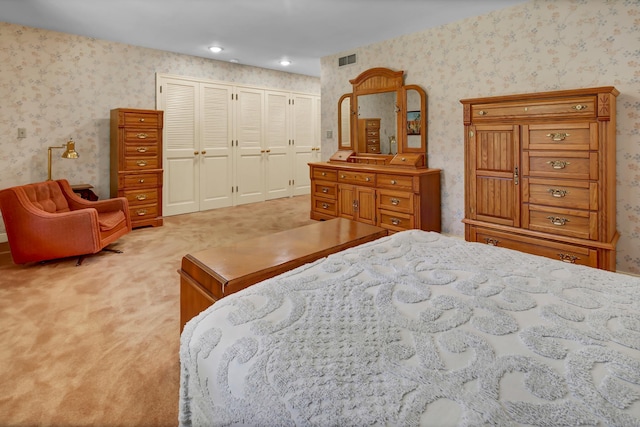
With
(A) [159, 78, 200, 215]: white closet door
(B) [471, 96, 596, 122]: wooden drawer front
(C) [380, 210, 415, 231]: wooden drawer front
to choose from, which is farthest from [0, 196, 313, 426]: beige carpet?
(B) [471, 96, 596, 122]: wooden drawer front

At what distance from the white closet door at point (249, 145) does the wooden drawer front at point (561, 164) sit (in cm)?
474

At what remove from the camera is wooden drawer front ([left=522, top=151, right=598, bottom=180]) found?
2.85 meters

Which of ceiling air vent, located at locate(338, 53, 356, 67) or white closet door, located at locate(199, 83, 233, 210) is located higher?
ceiling air vent, located at locate(338, 53, 356, 67)

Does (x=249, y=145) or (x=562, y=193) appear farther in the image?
(x=249, y=145)

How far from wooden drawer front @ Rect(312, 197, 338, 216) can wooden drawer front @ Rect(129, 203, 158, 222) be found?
7.33ft

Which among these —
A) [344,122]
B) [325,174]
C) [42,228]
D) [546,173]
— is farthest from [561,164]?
[42,228]

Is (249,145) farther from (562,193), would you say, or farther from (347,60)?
(562,193)

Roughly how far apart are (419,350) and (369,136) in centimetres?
457

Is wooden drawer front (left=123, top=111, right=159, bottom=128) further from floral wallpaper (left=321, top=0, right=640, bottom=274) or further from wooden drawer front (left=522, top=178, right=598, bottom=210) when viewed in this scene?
wooden drawer front (left=522, top=178, right=598, bottom=210)

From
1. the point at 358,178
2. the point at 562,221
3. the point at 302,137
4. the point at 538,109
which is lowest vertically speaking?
the point at 562,221

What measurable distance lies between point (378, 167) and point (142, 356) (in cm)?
342

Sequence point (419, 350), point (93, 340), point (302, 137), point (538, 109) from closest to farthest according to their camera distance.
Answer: point (419, 350)
point (93, 340)
point (538, 109)
point (302, 137)

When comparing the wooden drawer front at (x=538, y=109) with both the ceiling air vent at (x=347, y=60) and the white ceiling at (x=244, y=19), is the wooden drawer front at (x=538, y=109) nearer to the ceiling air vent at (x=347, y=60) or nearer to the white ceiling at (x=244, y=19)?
the white ceiling at (x=244, y=19)

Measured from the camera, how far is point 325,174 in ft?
17.2
